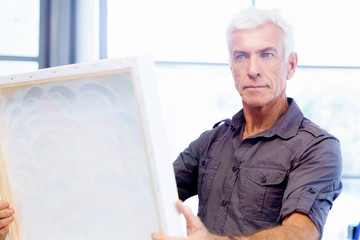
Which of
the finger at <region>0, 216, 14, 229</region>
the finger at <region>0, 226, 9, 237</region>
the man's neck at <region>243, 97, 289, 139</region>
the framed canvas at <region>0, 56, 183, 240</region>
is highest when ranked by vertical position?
the man's neck at <region>243, 97, 289, 139</region>

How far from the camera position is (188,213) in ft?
2.39

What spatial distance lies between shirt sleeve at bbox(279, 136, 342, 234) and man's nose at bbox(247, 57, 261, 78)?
0.26m

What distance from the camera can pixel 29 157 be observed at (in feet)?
2.97

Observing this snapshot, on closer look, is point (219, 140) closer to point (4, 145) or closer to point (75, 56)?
point (4, 145)

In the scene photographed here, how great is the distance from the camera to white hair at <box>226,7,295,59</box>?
4.10 ft

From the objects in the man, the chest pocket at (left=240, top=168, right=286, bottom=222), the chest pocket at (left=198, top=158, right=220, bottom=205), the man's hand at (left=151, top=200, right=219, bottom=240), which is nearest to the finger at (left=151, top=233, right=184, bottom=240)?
the man's hand at (left=151, top=200, right=219, bottom=240)

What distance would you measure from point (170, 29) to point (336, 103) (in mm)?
1025

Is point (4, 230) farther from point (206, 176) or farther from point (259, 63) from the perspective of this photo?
point (259, 63)

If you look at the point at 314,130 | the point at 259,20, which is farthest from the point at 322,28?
the point at 314,130

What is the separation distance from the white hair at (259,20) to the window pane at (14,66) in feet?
3.77

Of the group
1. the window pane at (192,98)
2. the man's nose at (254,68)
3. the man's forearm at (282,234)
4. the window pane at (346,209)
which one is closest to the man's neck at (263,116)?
the man's nose at (254,68)

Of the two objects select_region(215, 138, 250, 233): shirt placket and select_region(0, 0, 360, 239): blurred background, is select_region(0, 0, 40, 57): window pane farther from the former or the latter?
select_region(215, 138, 250, 233): shirt placket

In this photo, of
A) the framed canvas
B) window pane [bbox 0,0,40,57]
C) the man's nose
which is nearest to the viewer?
the framed canvas

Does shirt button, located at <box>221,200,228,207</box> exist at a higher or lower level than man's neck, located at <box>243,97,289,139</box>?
lower
